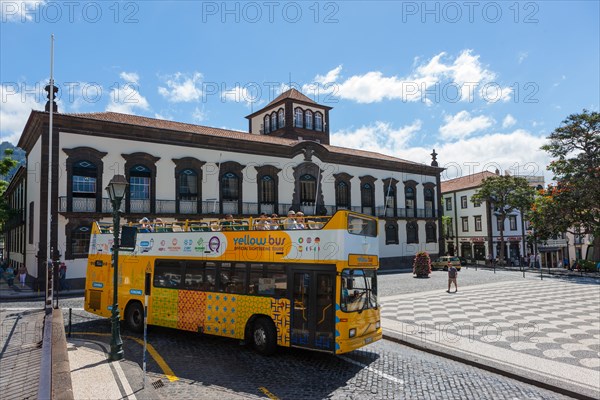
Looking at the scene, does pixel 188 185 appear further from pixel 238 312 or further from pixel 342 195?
pixel 238 312

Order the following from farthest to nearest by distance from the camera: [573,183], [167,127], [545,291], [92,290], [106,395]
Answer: [573,183] → [167,127] → [545,291] → [92,290] → [106,395]

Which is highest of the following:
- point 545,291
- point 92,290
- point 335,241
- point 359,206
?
point 359,206

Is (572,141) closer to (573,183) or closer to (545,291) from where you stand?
(573,183)

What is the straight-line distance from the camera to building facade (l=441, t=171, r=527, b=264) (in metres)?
52.3

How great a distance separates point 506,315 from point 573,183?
25461mm

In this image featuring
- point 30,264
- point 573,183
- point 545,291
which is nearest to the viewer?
point 545,291

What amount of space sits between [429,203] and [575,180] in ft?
48.0

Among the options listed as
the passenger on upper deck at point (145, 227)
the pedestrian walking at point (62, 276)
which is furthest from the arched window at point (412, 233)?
the passenger on upper deck at point (145, 227)

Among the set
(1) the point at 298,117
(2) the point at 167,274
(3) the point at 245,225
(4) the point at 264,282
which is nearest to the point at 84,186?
(2) the point at 167,274

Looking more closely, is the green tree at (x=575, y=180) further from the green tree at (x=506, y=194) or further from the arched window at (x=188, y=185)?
the arched window at (x=188, y=185)

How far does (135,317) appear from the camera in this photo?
1304cm

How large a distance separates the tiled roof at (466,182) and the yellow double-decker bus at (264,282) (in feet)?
160

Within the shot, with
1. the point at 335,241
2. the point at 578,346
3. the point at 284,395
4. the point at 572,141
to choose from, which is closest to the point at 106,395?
the point at 284,395

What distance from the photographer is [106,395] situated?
7012 millimetres
